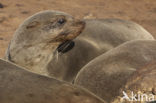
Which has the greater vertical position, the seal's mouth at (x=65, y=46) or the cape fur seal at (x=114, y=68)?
the cape fur seal at (x=114, y=68)

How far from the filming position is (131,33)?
4527 mm

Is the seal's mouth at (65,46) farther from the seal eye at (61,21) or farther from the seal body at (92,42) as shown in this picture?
the seal eye at (61,21)

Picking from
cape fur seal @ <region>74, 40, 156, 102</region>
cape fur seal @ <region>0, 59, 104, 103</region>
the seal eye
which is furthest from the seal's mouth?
cape fur seal @ <region>0, 59, 104, 103</region>

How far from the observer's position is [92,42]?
4.00 meters

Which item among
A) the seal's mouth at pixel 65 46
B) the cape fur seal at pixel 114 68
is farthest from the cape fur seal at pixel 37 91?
the seal's mouth at pixel 65 46

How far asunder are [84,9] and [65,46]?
17.4 feet

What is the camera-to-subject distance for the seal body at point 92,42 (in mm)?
3512

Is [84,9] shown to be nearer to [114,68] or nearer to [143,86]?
[114,68]

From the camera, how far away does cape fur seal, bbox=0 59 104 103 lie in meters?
1.64

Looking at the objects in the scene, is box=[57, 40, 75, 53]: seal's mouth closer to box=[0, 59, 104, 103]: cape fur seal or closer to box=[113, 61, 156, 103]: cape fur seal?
box=[113, 61, 156, 103]: cape fur seal

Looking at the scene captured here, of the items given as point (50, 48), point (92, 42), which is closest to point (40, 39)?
point (50, 48)

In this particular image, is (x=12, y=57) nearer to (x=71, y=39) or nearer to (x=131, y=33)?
(x=71, y=39)

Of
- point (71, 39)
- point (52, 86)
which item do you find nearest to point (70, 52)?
point (71, 39)

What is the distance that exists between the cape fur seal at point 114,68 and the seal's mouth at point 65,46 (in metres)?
0.73
